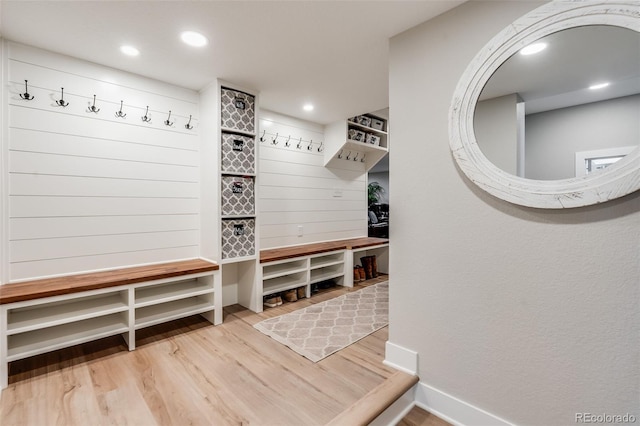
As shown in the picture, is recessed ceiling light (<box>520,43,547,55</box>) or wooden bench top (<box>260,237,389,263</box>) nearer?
recessed ceiling light (<box>520,43,547,55</box>)

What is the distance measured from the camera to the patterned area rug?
2.40 m

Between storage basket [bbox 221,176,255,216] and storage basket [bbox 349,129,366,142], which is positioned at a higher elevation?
storage basket [bbox 349,129,366,142]

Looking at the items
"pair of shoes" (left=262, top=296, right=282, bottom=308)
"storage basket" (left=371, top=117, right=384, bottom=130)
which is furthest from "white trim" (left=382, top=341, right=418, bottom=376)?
"storage basket" (left=371, top=117, right=384, bottom=130)

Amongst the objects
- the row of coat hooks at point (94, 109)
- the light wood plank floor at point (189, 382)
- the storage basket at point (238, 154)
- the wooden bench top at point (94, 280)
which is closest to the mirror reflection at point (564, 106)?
the light wood plank floor at point (189, 382)

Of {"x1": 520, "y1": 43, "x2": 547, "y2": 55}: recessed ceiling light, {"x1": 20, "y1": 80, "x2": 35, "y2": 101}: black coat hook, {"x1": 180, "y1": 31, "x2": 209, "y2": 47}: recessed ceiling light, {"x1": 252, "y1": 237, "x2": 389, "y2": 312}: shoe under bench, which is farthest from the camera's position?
{"x1": 252, "y1": 237, "x2": 389, "y2": 312}: shoe under bench

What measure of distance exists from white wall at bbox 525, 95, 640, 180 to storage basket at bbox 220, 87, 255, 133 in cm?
245

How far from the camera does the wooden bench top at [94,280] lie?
191 centimetres

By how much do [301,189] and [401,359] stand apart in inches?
106

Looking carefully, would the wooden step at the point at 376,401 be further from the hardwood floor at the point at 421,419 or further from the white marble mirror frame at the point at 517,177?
the white marble mirror frame at the point at 517,177

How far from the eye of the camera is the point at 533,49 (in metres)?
Answer: 1.45

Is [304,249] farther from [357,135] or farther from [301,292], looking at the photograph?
[357,135]

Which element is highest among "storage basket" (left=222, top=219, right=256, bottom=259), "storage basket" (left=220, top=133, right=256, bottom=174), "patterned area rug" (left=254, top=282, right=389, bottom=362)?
"storage basket" (left=220, top=133, right=256, bottom=174)

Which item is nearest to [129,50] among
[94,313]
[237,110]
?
[237,110]

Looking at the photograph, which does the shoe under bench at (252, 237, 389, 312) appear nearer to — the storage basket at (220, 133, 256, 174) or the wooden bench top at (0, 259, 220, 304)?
the wooden bench top at (0, 259, 220, 304)
